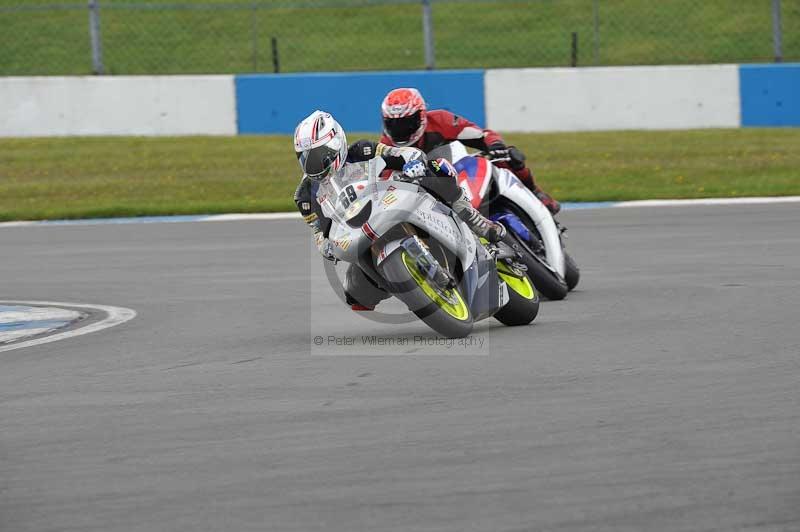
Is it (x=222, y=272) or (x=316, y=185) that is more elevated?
(x=316, y=185)

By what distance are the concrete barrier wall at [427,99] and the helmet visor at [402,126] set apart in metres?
11.0

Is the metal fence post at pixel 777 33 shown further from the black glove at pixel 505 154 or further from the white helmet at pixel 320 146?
the white helmet at pixel 320 146

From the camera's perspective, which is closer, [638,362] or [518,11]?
[638,362]

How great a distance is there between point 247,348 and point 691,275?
12.1 ft

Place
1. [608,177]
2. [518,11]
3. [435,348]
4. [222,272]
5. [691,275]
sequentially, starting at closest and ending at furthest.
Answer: [435,348]
[691,275]
[222,272]
[608,177]
[518,11]

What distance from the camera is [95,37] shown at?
2092 cm

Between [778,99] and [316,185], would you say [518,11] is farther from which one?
[316,185]

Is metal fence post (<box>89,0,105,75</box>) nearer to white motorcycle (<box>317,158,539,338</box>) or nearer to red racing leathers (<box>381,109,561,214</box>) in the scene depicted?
red racing leathers (<box>381,109,561,214</box>)

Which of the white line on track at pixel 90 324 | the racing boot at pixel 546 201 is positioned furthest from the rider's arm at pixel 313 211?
the racing boot at pixel 546 201

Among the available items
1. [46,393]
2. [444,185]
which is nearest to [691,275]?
[444,185]

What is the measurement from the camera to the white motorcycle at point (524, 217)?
356 inches

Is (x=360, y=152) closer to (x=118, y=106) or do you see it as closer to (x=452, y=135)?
(x=452, y=135)

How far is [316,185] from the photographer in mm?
7883

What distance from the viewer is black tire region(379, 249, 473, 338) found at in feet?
23.9
